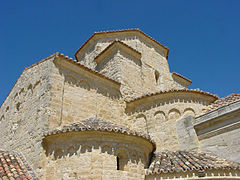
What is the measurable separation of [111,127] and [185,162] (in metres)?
2.38

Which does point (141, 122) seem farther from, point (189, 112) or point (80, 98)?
point (80, 98)

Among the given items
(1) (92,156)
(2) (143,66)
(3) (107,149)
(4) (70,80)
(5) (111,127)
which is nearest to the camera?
(1) (92,156)

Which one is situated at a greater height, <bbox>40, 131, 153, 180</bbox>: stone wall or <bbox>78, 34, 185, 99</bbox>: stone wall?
<bbox>78, 34, 185, 99</bbox>: stone wall

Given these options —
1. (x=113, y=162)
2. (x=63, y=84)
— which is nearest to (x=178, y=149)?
(x=113, y=162)

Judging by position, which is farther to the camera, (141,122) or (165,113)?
(141,122)

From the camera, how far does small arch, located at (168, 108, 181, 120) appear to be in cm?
835

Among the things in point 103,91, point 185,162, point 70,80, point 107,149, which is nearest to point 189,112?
point 185,162

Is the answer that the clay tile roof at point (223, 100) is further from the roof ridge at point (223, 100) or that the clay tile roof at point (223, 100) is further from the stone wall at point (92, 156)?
the stone wall at point (92, 156)

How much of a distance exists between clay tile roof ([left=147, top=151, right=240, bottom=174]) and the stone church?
3 cm

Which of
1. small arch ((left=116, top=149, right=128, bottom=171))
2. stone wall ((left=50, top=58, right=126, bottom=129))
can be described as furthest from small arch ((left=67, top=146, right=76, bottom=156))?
small arch ((left=116, top=149, right=128, bottom=171))

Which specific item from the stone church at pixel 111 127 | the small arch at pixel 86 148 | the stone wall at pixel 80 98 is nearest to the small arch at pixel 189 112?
the stone church at pixel 111 127

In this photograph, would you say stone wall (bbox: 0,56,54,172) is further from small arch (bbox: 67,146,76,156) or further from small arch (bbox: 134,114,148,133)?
small arch (bbox: 134,114,148,133)

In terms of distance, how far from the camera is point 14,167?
5996 mm

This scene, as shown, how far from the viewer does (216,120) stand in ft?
24.2
